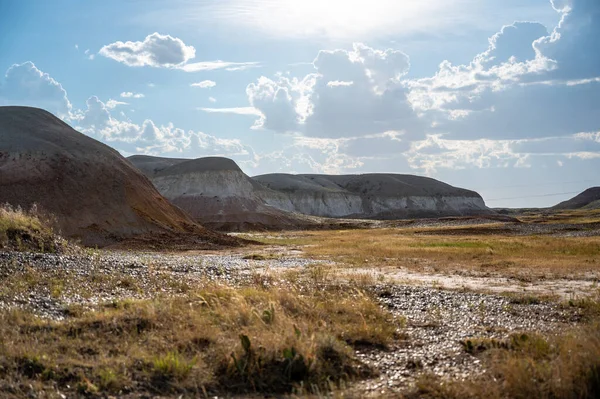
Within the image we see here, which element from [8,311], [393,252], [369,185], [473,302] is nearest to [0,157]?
[393,252]

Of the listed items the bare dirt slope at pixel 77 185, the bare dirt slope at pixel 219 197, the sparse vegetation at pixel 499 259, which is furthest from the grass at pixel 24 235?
the bare dirt slope at pixel 219 197

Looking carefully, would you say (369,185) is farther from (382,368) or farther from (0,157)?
(382,368)

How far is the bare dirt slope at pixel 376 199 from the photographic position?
155 m

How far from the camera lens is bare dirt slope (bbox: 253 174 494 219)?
508ft

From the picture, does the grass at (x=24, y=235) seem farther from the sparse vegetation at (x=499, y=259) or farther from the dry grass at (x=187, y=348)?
the sparse vegetation at (x=499, y=259)

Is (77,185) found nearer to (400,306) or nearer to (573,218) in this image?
(400,306)

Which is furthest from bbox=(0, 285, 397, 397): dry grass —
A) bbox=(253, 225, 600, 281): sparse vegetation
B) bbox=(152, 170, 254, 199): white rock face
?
bbox=(152, 170, 254, 199): white rock face

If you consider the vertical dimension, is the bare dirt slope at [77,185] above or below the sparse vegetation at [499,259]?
above

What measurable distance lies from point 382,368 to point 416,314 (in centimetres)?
504

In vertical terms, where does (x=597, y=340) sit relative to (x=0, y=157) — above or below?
below

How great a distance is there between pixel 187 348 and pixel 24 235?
1895 centimetres

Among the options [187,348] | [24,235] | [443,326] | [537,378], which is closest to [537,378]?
[537,378]

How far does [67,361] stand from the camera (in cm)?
991

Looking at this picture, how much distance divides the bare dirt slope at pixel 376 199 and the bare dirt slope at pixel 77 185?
8453 centimetres
